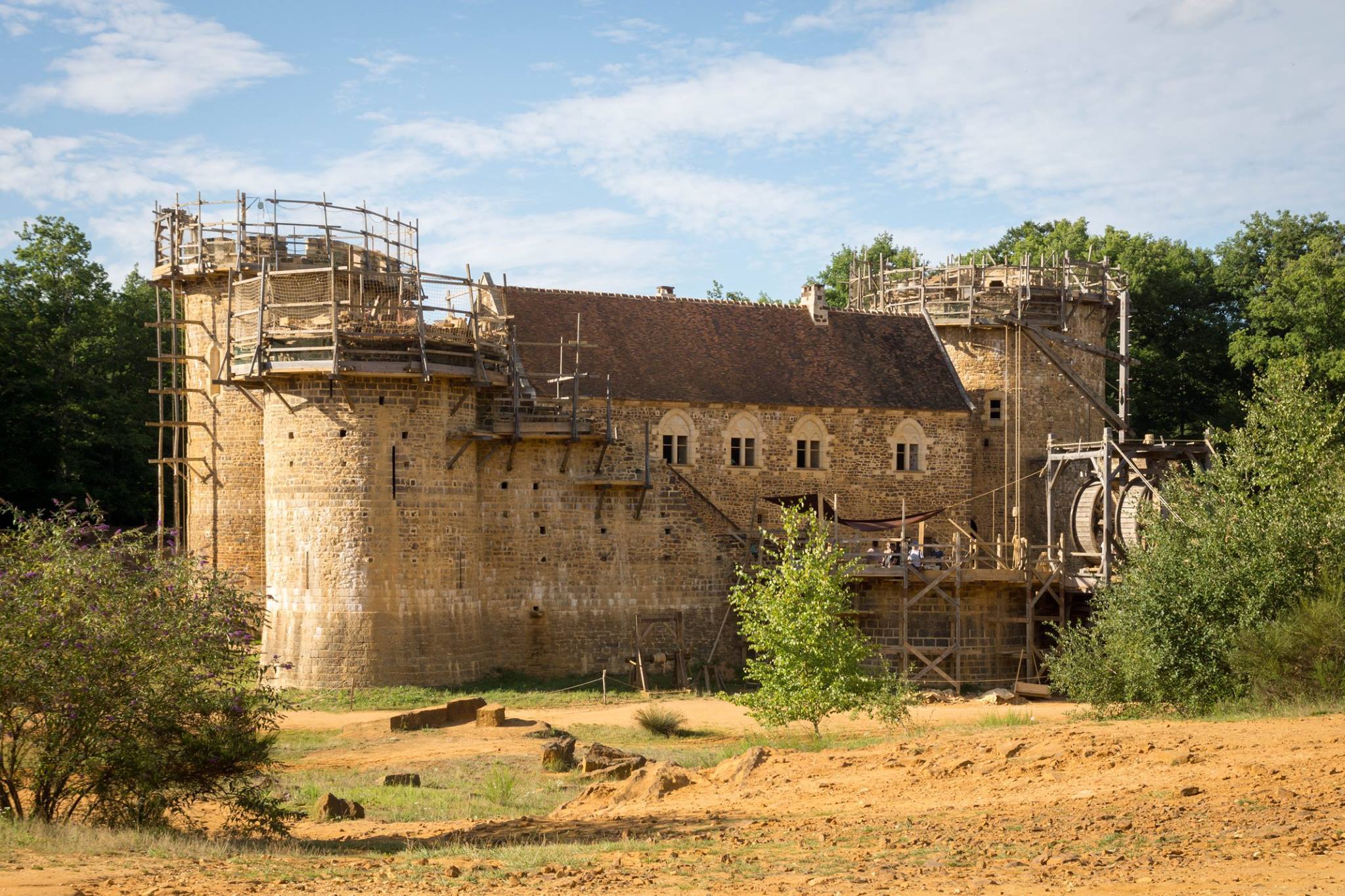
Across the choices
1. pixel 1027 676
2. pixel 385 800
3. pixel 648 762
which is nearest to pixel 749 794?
pixel 648 762

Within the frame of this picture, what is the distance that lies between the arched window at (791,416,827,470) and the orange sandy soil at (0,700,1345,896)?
15.7 m

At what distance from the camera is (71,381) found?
145 ft

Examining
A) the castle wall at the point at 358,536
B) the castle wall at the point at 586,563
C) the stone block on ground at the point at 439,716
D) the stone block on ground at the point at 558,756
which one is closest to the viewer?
the stone block on ground at the point at 558,756

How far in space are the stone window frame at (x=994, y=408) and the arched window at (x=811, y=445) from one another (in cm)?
510

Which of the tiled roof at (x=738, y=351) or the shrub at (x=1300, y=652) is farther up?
the tiled roof at (x=738, y=351)

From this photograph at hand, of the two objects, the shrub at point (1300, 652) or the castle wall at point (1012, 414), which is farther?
the castle wall at point (1012, 414)

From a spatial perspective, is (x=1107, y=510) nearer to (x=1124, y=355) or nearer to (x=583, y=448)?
(x=1124, y=355)

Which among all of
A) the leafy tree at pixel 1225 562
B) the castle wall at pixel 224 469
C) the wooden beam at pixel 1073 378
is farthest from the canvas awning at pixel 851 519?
the castle wall at pixel 224 469

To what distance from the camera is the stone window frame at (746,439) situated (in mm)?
35406

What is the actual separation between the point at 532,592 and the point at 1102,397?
17.9 metres

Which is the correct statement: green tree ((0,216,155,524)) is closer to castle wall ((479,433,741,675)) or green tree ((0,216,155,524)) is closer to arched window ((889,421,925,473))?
castle wall ((479,433,741,675))

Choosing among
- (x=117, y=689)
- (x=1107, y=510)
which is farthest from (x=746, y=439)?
(x=117, y=689)

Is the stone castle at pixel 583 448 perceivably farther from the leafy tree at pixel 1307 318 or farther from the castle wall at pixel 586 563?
the leafy tree at pixel 1307 318

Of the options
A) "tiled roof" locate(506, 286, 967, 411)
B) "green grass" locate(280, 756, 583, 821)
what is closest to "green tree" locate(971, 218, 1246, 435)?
→ "tiled roof" locate(506, 286, 967, 411)
